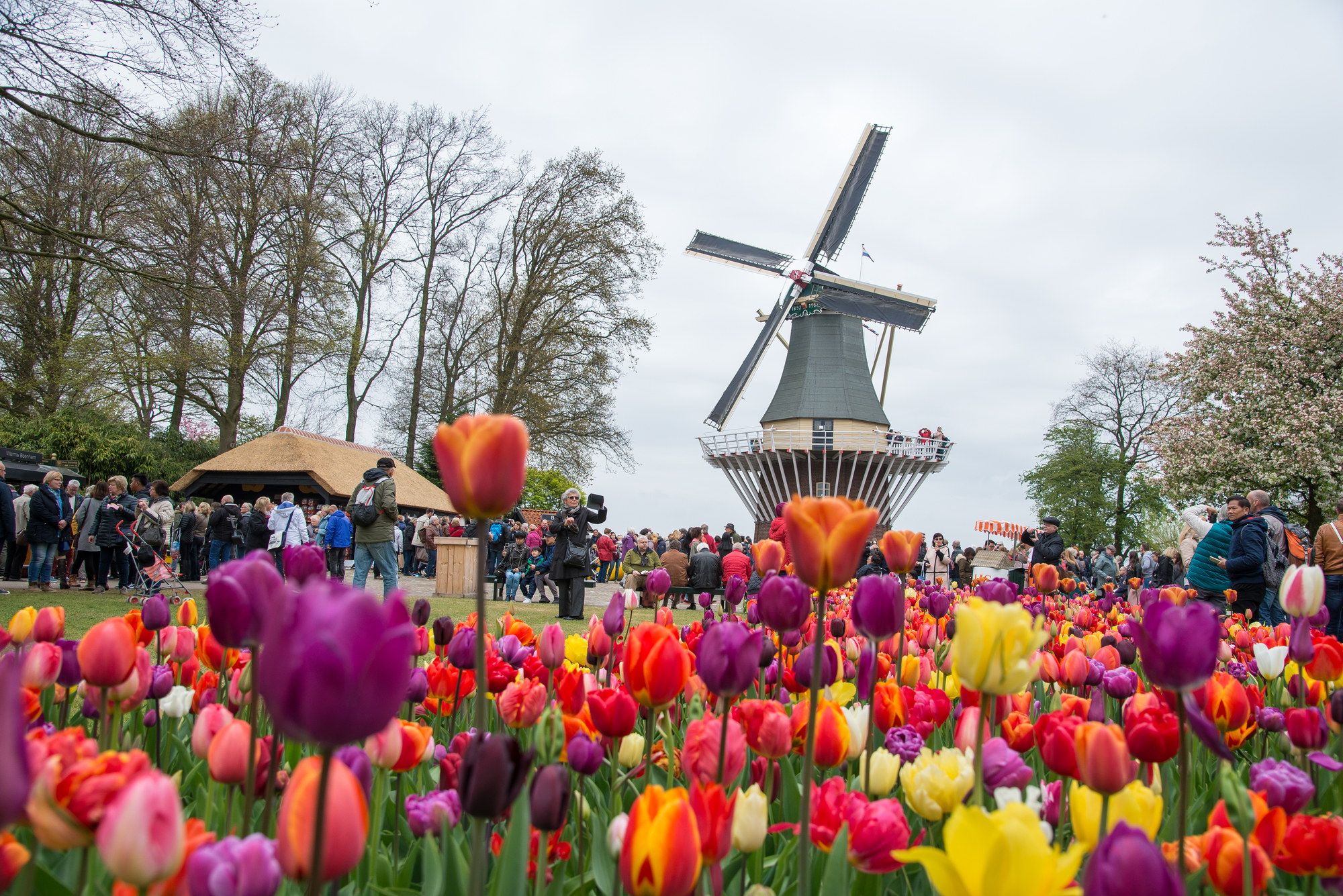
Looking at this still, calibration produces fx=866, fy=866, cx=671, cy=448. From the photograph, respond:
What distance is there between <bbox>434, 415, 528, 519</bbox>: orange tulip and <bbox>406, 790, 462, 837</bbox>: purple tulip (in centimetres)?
53

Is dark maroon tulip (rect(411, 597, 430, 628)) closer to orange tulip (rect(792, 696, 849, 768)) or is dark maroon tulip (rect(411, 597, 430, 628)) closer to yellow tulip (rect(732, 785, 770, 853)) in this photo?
orange tulip (rect(792, 696, 849, 768))

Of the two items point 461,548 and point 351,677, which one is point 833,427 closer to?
point 461,548

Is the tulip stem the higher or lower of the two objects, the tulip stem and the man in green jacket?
the lower

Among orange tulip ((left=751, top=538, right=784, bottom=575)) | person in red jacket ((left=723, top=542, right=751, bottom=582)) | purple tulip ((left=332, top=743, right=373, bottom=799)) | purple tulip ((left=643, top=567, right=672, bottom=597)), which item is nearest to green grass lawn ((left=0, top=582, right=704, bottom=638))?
person in red jacket ((left=723, top=542, right=751, bottom=582))

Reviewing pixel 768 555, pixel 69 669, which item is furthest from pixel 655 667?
pixel 768 555

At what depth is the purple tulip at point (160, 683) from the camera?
1768 millimetres

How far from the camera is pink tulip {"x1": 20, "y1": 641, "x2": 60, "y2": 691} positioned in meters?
1.57

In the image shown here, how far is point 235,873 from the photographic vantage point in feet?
2.59

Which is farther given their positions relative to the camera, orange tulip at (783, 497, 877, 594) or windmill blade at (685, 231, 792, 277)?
windmill blade at (685, 231, 792, 277)

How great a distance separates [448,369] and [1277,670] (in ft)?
84.0

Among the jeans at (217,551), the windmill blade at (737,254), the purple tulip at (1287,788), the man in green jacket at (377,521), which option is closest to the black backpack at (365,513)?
the man in green jacket at (377,521)

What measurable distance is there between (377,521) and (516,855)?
8617 mm

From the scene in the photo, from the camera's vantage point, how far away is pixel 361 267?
25.3 meters

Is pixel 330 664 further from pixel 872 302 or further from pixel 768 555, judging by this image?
pixel 872 302
